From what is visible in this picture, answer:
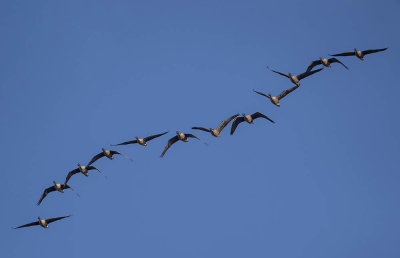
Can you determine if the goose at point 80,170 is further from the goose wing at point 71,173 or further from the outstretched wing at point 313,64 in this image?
the outstretched wing at point 313,64

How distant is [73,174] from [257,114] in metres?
28.8

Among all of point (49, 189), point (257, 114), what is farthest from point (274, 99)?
point (49, 189)

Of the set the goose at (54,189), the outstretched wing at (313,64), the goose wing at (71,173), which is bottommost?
the goose at (54,189)

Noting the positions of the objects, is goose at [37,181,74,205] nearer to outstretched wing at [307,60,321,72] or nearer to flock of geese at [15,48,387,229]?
flock of geese at [15,48,387,229]

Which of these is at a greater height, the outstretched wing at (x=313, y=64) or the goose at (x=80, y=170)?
the outstretched wing at (x=313, y=64)

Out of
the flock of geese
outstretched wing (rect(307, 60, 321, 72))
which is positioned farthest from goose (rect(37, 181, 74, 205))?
outstretched wing (rect(307, 60, 321, 72))

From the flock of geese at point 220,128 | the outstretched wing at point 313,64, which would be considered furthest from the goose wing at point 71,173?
the outstretched wing at point 313,64

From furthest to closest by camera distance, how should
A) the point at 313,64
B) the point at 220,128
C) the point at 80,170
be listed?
the point at 80,170, the point at 313,64, the point at 220,128

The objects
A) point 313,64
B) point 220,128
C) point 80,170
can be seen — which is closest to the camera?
point 220,128

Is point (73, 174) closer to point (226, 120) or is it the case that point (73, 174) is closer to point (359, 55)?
point (226, 120)

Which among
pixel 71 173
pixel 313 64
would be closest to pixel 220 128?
pixel 313 64

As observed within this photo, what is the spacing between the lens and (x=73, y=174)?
111 meters

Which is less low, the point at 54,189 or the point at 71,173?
the point at 71,173

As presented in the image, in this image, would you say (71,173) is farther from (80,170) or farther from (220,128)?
(220,128)
